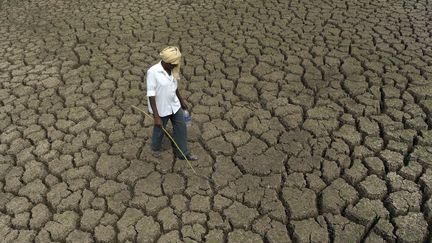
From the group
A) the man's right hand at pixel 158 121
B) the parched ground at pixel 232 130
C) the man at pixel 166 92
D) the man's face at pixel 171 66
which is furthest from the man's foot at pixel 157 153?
the man's face at pixel 171 66

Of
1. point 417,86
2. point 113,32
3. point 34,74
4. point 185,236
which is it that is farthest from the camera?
point 113,32

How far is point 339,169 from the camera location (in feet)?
10.9

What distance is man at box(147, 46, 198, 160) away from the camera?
294 centimetres

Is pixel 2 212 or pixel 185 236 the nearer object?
pixel 185 236

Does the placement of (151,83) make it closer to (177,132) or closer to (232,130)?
(177,132)

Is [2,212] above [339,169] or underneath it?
underneath

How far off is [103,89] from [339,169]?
2873mm

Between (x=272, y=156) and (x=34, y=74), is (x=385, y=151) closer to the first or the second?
(x=272, y=156)

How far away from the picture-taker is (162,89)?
3.03m

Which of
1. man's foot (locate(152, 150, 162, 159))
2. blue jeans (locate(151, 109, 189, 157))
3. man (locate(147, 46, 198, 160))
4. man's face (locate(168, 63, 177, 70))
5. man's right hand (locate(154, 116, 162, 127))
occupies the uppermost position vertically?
man's face (locate(168, 63, 177, 70))

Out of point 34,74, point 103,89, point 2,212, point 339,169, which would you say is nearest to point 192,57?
point 103,89

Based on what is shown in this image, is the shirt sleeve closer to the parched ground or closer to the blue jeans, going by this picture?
the blue jeans

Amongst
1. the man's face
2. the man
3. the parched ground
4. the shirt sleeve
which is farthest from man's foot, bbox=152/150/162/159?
the man's face

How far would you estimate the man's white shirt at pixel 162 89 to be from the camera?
9.76 feet
